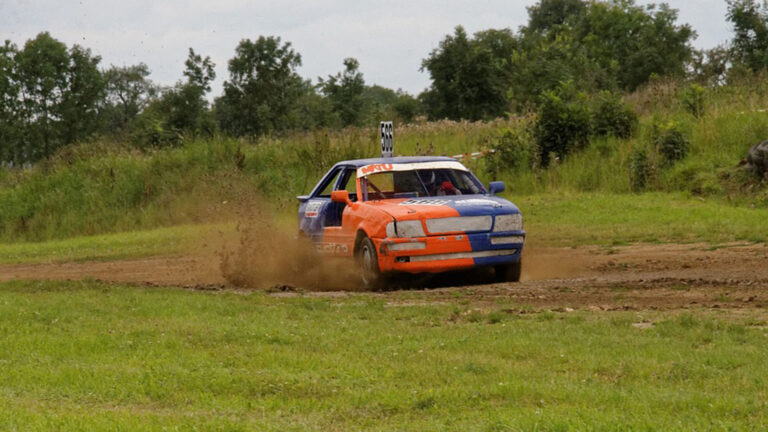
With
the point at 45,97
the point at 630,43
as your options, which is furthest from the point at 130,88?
the point at 630,43

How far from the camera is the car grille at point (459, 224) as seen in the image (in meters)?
12.0

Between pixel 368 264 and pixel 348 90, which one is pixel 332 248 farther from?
pixel 348 90

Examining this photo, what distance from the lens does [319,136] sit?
29.4 m

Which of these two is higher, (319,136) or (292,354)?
A: (319,136)

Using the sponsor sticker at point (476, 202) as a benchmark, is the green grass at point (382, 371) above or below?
below

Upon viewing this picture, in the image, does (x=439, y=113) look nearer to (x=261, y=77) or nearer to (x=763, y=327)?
(x=261, y=77)

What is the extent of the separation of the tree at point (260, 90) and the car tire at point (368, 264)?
Answer: 61.9 m

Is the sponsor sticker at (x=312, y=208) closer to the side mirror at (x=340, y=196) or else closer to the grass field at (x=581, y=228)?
the side mirror at (x=340, y=196)

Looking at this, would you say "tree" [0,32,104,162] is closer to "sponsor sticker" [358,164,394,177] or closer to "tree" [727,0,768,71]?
"tree" [727,0,768,71]

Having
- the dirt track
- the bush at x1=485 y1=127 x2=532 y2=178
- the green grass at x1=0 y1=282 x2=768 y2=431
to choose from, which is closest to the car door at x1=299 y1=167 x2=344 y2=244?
the dirt track

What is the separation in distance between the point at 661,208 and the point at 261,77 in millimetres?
60905

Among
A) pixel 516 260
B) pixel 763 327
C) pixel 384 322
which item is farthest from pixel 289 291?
pixel 763 327

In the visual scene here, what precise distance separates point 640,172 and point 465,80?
141 ft

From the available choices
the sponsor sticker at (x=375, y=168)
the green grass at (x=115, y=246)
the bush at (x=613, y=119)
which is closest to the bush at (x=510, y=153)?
the bush at (x=613, y=119)
